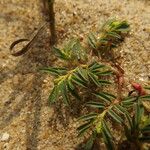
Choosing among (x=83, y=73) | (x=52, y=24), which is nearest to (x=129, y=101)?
(x=83, y=73)

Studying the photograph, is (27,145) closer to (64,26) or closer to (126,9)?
(64,26)

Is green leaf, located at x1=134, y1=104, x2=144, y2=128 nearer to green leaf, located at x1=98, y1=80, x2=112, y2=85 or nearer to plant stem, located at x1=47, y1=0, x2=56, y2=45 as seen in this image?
green leaf, located at x1=98, y1=80, x2=112, y2=85

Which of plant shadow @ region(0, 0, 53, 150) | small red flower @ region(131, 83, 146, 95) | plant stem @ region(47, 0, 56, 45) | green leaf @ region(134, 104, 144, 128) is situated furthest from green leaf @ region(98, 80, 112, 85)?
plant stem @ region(47, 0, 56, 45)

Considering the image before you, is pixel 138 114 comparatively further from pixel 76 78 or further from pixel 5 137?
pixel 5 137

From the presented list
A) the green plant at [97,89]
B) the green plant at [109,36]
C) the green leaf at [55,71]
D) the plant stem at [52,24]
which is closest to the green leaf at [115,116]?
the green plant at [97,89]

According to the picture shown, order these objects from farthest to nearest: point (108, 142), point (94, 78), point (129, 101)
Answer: point (94, 78) < point (129, 101) < point (108, 142)

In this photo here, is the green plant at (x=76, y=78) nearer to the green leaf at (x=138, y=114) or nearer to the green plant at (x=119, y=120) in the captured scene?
the green plant at (x=119, y=120)

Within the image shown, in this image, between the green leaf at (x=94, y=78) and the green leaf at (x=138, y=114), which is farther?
the green leaf at (x=94, y=78)

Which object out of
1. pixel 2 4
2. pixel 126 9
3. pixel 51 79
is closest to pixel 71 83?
pixel 51 79
